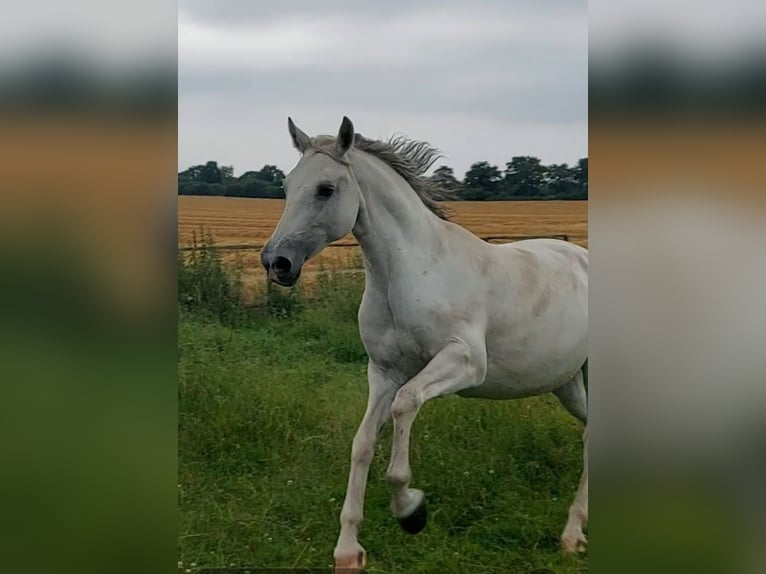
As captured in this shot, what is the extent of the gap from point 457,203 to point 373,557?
1200 mm

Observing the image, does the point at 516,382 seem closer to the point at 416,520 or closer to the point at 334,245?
the point at 416,520

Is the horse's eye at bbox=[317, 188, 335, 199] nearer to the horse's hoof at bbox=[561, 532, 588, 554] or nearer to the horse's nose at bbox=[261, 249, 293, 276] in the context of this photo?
the horse's nose at bbox=[261, 249, 293, 276]

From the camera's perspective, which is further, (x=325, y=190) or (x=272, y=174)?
(x=272, y=174)

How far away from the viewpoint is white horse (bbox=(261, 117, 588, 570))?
247 cm

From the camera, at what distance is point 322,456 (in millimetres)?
2830

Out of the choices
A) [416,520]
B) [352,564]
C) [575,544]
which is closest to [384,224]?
[416,520]

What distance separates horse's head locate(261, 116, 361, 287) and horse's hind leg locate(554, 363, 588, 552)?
0.98 metres

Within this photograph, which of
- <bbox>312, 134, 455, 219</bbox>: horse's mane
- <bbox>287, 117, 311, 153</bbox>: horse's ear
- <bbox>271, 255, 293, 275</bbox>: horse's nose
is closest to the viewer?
<bbox>271, 255, 293, 275</bbox>: horse's nose

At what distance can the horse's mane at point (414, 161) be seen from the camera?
260 cm

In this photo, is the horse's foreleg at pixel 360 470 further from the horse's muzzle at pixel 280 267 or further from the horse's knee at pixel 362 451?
the horse's muzzle at pixel 280 267

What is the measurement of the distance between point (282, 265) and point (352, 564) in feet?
3.35

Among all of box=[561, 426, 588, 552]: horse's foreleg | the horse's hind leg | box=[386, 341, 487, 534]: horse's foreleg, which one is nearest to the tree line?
box=[386, 341, 487, 534]: horse's foreleg

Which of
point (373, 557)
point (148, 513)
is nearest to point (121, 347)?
point (148, 513)

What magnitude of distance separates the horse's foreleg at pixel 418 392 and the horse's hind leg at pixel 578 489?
422mm
